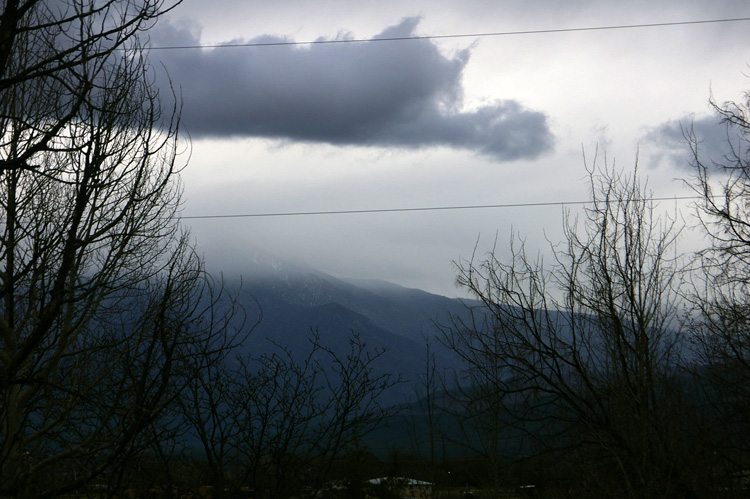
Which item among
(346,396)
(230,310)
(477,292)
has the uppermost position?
(477,292)

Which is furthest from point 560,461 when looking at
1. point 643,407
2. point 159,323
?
point 159,323

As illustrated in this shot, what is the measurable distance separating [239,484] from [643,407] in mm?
5228

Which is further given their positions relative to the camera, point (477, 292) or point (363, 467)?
point (363, 467)

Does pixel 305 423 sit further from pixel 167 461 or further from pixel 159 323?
pixel 159 323

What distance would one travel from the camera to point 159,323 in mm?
3811

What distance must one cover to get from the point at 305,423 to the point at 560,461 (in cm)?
474

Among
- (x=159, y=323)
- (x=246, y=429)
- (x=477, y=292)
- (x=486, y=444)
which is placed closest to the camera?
(x=159, y=323)

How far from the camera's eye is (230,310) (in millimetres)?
7480

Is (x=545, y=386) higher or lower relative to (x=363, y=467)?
higher

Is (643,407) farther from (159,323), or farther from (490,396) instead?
(159,323)

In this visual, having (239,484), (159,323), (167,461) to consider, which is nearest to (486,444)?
(239,484)

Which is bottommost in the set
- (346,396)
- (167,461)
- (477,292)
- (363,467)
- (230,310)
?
(363,467)

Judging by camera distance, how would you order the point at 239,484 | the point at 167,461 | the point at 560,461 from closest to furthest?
1. the point at 167,461
2. the point at 239,484
3. the point at 560,461

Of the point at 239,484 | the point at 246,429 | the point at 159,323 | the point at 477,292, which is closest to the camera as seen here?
the point at 159,323
